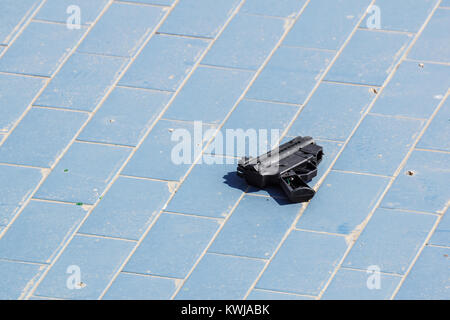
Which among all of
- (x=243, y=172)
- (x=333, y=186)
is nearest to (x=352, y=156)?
(x=333, y=186)

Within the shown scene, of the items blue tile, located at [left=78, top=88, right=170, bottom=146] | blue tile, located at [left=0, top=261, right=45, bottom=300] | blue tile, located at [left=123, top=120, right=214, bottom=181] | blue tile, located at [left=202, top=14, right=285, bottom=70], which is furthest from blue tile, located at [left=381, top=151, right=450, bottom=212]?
blue tile, located at [left=0, top=261, right=45, bottom=300]

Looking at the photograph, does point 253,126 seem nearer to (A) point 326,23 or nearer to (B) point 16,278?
(A) point 326,23

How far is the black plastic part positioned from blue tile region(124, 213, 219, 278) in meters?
0.66

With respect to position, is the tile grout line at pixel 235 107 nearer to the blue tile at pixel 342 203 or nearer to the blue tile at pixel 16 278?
the blue tile at pixel 342 203

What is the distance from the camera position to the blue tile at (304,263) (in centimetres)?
941

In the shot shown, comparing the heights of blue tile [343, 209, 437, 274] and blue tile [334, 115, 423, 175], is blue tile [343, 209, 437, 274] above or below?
below

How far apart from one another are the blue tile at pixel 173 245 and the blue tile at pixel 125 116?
1.32 metres

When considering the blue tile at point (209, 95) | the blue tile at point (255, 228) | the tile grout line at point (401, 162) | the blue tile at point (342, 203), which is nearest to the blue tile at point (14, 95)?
the blue tile at point (209, 95)

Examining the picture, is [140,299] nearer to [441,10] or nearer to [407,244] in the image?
[407,244]

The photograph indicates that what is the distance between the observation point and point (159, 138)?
36.1 ft

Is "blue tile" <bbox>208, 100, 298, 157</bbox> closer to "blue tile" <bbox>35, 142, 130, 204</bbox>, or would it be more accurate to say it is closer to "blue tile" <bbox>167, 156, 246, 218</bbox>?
"blue tile" <bbox>167, 156, 246, 218</bbox>

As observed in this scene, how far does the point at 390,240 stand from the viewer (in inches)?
384

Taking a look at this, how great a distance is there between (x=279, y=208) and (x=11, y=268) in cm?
274

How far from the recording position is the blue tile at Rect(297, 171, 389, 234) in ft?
32.7
